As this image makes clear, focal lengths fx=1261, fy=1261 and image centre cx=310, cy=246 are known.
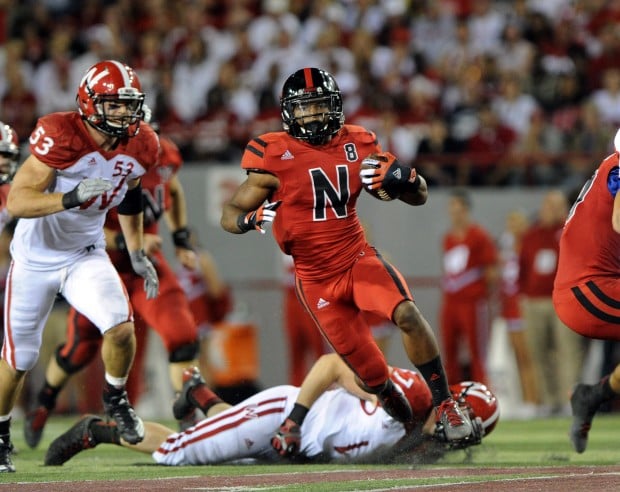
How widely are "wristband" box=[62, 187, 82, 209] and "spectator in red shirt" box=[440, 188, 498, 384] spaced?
605 cm

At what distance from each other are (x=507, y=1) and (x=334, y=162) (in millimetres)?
9016

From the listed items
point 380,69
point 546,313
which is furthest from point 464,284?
point 380,69

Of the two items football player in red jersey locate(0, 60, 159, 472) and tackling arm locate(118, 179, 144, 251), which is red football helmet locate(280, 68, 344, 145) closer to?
football player in red jersey locate(0, 60, 159, 472)

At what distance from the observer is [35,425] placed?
7742mm

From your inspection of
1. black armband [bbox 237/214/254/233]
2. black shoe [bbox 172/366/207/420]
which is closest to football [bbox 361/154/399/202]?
black armband [bbox 237/214/254/233]

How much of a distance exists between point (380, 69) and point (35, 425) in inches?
274

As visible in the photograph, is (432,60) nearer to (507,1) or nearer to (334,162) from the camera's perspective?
(507,1)

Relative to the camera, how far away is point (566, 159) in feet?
41.0

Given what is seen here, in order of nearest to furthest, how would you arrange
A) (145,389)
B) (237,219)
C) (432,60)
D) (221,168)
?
(237,219) → (145,389) → (221,168) → (432,60)

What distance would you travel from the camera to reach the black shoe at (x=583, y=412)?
6785 millimetres

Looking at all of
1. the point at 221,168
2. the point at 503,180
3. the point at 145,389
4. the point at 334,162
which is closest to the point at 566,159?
the point at 503,180

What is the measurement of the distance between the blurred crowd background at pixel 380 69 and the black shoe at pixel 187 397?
5.34 meters

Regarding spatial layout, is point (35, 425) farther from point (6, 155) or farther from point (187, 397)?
point (6, 155)

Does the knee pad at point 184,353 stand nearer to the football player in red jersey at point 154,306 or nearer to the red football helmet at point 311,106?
the football player in red jersey at point 154,306
